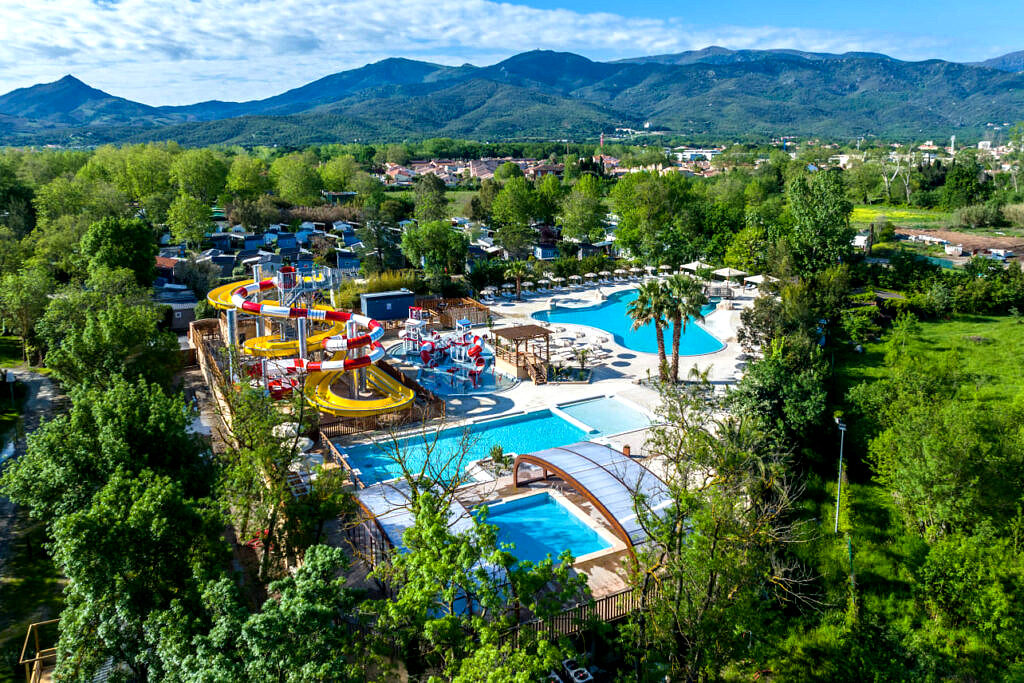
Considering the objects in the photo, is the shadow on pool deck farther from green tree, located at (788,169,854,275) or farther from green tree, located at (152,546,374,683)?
green tree, located at (788,169,854,275)

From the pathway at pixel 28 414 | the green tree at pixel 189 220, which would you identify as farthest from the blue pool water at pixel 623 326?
the green tree at pixel 189 220

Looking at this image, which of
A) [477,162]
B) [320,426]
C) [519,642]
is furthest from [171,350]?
[477,162]

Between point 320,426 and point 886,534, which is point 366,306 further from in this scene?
point 886,534

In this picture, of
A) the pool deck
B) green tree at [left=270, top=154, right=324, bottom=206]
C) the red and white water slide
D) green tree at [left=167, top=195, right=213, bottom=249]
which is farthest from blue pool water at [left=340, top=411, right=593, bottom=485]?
green tree at [left=270, top=154, right=324, bottom=206]

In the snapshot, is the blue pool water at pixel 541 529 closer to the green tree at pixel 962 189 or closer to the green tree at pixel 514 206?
the green tree at pixel 514 206

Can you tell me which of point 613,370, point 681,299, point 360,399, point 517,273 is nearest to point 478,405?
point 360,399
